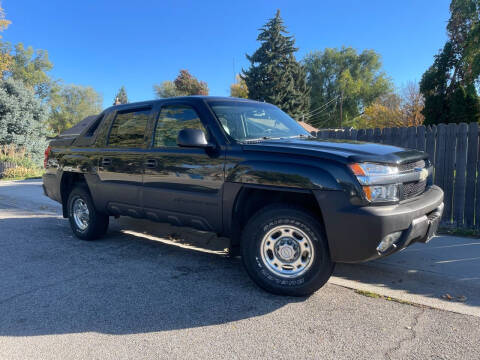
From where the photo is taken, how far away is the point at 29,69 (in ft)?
193

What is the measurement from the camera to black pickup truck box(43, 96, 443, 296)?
125 inches

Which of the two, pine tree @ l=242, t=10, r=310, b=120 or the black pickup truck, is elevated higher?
pine tree @ l=242, t=10, r=310, b=120

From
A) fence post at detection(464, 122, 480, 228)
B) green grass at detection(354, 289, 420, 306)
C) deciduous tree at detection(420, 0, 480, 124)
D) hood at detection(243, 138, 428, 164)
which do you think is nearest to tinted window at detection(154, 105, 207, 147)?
hood at detection(243, 138, 428, 164)

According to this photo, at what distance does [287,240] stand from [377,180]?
100 centimetres

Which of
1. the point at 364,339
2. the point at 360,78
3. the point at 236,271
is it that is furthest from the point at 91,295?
the point at 360,78

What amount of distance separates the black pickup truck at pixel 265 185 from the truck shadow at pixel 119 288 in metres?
0.44

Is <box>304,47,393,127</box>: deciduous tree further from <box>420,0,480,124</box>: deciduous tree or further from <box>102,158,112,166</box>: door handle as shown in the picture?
<box>102,158,112,166</box>: door handle

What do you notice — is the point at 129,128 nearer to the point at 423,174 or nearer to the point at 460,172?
the point at 423,174

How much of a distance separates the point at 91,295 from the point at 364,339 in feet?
8.38

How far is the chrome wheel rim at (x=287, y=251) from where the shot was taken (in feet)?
11.4

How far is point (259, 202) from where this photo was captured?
3.87 m

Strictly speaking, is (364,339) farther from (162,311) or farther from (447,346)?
(162,311)

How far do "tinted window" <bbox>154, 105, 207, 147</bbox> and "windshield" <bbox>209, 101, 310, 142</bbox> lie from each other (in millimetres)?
276

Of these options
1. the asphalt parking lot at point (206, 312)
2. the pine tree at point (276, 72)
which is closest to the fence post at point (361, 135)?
the asphalt parking lot at point (206, 312)
